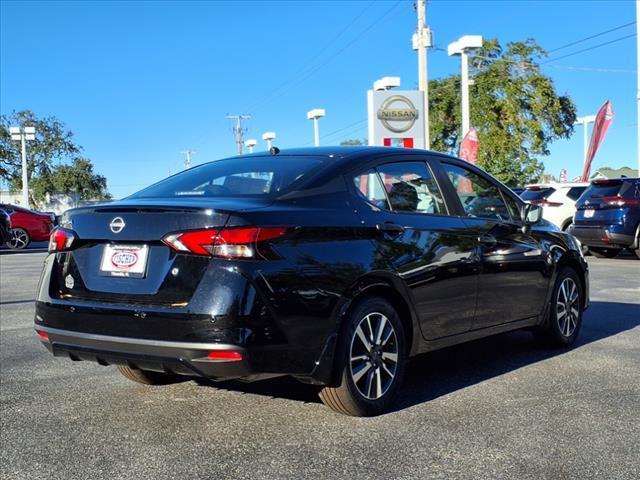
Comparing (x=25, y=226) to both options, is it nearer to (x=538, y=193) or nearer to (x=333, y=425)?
(x=538, y=193)

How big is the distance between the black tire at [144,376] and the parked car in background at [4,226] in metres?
18.4

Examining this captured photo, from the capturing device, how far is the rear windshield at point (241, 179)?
4262 mm

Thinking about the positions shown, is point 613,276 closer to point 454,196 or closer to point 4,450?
point 454,196

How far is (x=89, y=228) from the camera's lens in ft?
13.1

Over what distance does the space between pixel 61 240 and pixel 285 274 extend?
142 centimetres

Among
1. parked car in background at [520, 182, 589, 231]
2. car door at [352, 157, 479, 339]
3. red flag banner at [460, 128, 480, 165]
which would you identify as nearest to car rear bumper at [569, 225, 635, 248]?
parked car in background at [520, 182, 589, 231]

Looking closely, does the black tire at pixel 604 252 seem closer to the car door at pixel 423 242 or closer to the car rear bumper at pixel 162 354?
the car door at pixel 423 242

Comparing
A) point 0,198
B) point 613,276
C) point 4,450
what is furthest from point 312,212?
point 0,198

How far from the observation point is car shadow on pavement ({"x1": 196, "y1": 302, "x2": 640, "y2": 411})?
4.79 metres

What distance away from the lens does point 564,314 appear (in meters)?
6.13

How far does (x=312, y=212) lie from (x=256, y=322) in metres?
0.72

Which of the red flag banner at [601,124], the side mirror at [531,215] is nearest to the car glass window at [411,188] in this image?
the side mirror at [531,215]

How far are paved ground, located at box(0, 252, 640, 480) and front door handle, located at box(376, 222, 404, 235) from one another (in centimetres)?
110

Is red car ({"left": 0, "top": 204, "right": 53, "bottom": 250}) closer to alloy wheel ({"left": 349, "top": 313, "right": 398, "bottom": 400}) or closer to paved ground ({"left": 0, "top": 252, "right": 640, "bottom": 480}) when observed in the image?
paved ground ({"left": 0, "top": 252, "right": 640, "bottom": 480})
